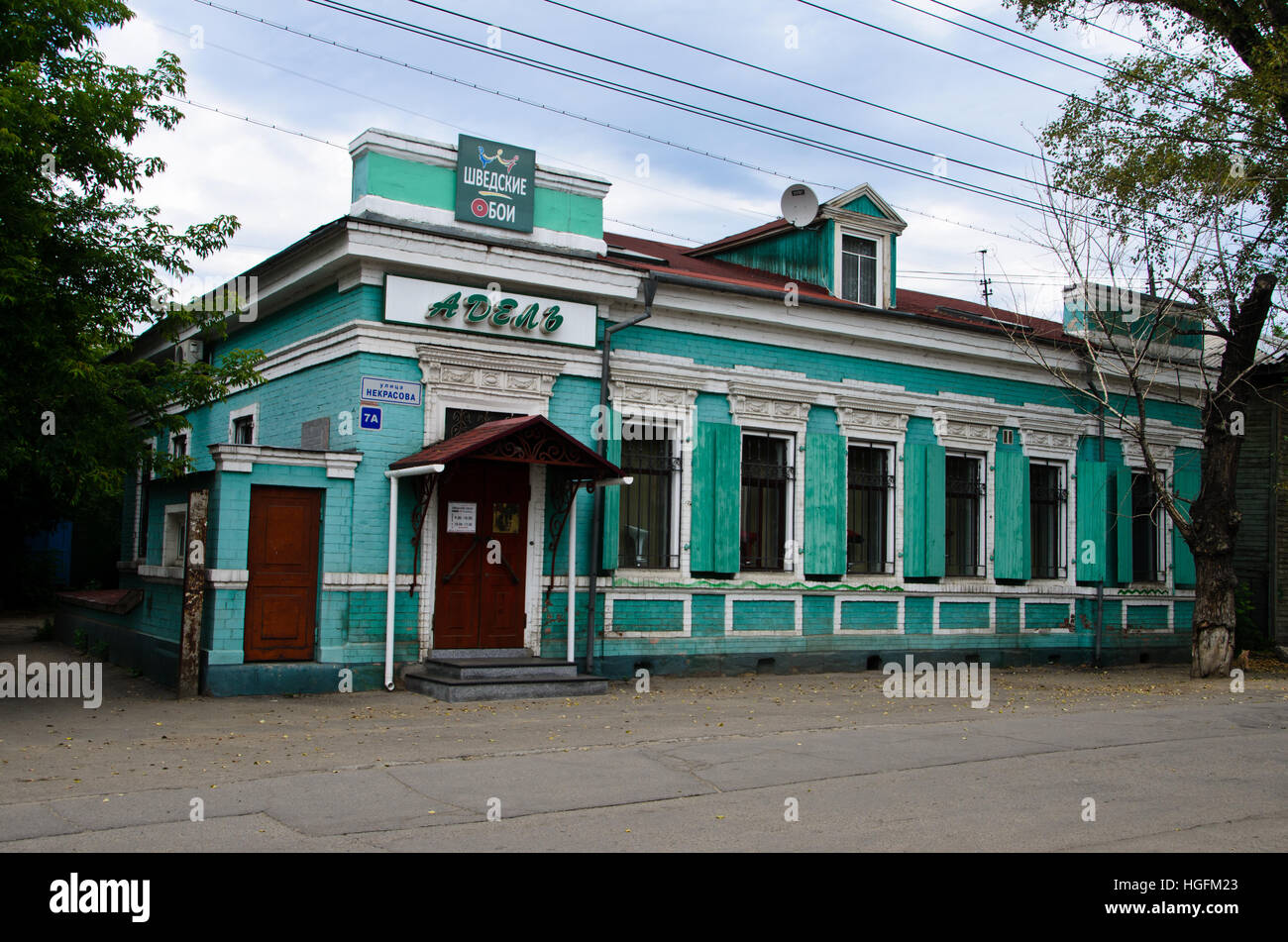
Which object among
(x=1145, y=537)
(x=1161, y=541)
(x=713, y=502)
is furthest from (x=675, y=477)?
(x=1161, y=541)

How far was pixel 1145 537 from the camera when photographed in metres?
21.2

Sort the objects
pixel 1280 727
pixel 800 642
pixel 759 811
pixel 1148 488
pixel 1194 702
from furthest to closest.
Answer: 1. pixel 1148 488
2. pixel 800 642
3. pixel 1194 702
4. pixel 1280 727
5. pixel 759 811

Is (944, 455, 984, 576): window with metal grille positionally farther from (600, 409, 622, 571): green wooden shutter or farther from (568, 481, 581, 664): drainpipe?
(568, 481, 581, 664): drainpipe

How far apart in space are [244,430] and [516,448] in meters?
6.23

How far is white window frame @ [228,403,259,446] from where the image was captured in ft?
53.4

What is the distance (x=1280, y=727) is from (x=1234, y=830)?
19.3 ft

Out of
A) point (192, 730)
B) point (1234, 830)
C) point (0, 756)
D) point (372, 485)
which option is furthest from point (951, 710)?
point (0, 756)

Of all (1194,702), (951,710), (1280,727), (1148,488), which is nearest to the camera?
(1280,727)

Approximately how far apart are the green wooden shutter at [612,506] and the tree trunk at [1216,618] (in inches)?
377

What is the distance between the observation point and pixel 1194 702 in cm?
1421

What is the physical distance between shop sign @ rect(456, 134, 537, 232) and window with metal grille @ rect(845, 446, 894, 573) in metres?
6.56

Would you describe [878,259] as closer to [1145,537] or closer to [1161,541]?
[1145,537]

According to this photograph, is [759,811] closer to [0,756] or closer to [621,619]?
[0,756]

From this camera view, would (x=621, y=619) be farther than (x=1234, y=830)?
Yes
